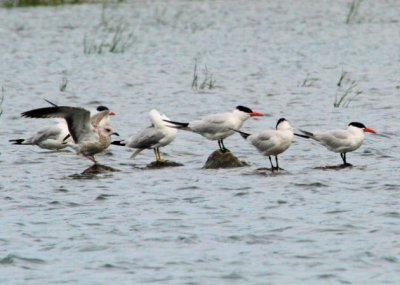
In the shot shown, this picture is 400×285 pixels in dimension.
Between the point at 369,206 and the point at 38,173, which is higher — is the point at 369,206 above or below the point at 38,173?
above

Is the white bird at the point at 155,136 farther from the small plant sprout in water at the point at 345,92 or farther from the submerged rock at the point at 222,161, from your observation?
the small plant sprout in water at the point at 345,92

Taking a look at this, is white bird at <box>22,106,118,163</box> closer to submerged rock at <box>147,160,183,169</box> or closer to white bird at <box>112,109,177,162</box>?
white bird at <box>112,109,177,162</box>

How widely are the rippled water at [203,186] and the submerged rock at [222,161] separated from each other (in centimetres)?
29

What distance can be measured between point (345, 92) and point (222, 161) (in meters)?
9.76

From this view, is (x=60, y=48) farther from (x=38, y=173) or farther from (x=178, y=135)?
(x=38, y=173)

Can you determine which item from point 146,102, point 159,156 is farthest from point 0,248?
point 146,102

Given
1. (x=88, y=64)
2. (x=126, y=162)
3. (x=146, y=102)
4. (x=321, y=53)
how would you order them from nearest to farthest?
(x=126, y=162) → (x=146, y=102) → (x=88, y=64) → (x=321, y=53)

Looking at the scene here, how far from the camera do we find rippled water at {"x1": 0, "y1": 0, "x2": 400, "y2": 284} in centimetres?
951

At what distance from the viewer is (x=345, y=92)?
23.9 m

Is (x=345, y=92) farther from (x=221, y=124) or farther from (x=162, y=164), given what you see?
(x=162, y=164)

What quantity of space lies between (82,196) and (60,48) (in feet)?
71.7

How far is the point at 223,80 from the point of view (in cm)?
2677

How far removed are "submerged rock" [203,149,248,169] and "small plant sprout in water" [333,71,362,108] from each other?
6.62m

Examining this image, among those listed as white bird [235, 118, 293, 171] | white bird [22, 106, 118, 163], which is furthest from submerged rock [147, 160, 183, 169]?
white bird [235, 118, 293, 171]
